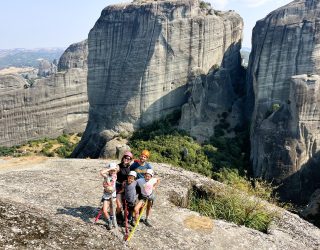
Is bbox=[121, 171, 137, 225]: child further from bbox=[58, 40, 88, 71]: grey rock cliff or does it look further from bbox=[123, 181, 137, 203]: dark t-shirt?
bbox=[58, 40, 88, 71]: grey rock cliff

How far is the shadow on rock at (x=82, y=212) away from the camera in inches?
299

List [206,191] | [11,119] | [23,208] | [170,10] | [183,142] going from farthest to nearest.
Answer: [11,119]
[170,10]
[183,142]
[206,191]
[23,208]

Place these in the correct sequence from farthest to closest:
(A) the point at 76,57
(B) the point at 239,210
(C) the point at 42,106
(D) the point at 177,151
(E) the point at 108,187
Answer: (A) the point at 76,57
(C) the point at 42,106
(D) the point at 177,151
(B) the point at 239,210
(E) the point at 108,187

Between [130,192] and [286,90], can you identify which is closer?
[130,192]

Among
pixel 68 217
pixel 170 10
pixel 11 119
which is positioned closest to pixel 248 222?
pixel 68 217

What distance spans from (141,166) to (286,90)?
76.8ft

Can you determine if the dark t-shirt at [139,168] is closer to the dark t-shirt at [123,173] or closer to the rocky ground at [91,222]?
the dark t-shirt at [123,173]

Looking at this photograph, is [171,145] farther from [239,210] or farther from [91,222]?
[91,222]

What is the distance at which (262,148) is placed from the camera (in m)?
Answer: 27.1

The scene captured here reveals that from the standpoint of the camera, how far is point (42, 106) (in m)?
40.7

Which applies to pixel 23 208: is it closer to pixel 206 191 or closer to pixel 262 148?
pixel 206 191

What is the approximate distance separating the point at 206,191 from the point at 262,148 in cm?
1782

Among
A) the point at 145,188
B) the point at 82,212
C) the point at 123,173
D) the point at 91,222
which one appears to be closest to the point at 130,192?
the point at 145,188

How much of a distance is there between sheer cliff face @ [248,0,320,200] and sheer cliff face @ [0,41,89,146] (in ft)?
61.6
